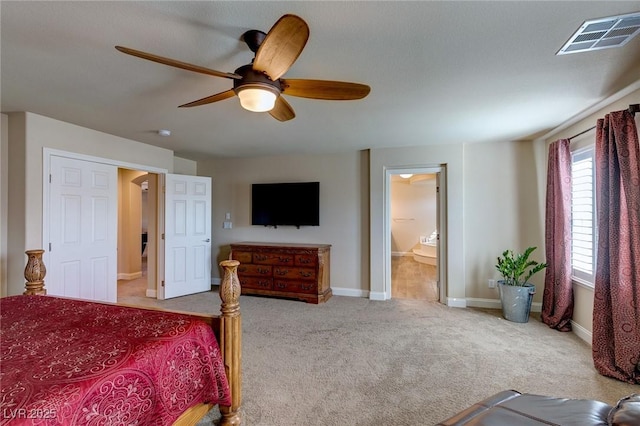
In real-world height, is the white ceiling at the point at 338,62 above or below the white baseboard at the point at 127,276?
above

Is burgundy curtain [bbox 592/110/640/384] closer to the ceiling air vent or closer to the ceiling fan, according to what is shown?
the ceiling air vent

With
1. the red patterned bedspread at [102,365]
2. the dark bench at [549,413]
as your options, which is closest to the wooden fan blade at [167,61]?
the red patterned bedspread at [102,365]

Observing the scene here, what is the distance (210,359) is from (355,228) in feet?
11.0

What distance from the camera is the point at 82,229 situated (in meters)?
3.48

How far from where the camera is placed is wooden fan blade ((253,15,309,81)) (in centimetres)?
122

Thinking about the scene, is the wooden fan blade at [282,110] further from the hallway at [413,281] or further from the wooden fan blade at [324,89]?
the hallway at [413,281]

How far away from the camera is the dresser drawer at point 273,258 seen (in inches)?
176

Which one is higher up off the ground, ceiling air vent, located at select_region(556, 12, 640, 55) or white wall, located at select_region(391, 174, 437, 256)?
ceiling air vent, located at select_region(556, 12, 640, 55)

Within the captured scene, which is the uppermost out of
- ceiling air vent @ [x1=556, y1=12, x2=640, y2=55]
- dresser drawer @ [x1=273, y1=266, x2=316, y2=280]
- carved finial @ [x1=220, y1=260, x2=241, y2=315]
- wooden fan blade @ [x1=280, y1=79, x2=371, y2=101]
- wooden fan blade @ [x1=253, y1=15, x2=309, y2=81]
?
ceiling air vent @ [x1=556, y1=12, x2=640, y2=55]

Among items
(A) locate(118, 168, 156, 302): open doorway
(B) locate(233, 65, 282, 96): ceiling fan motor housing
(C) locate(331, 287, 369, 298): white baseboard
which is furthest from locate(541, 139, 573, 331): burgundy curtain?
(A) locate(118, 168, 156, 302): open doorway

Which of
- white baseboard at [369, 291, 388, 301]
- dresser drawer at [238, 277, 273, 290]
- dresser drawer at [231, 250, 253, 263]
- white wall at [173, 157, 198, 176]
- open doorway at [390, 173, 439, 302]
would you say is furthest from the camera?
open doorway at [390, 173, 439, 302]

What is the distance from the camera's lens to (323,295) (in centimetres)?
436

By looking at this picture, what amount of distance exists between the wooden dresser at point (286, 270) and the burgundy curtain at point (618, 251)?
3.04m

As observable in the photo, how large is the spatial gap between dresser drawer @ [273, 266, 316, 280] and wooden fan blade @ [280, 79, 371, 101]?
2.97m
